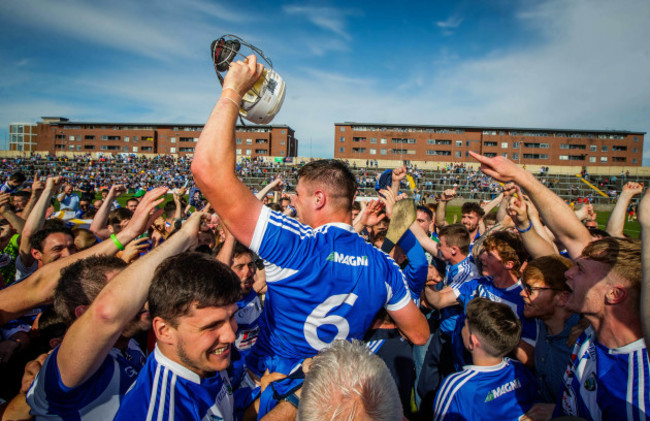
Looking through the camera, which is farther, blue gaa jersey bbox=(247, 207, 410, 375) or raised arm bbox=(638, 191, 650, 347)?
blue gaa jersey bbox=(247, 207, 410, 375)

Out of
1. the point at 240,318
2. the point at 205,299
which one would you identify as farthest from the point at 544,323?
the point at 205,299

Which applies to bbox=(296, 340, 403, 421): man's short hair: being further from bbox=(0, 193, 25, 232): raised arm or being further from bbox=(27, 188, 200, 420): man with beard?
bbox=(0, 193, 25, 232): raised arm

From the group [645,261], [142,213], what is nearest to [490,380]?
[645,261]

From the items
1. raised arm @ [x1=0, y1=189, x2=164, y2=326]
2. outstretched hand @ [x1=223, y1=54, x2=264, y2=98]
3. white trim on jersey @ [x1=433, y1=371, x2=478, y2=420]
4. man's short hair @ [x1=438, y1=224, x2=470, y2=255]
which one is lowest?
white trim on jersey @ [x1=433, y1=371, x2=478, y2=420]

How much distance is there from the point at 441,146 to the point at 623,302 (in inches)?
2895

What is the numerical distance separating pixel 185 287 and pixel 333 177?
3.45 ft

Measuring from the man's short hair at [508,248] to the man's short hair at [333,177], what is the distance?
2.20m

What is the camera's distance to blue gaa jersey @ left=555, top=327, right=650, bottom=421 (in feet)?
5.41

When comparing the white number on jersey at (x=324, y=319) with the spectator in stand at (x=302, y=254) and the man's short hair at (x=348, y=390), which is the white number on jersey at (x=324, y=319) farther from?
the man's short hair at (x=348, y=390)

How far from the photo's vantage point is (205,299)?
5.48 feet

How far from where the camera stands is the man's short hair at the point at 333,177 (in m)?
2.12

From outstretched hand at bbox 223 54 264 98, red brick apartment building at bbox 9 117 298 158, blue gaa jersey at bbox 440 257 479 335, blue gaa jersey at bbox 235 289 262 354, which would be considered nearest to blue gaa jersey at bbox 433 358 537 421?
blue gaa jersey at bbox 440 257 479 335

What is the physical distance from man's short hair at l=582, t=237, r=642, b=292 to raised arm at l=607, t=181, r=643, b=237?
265cm

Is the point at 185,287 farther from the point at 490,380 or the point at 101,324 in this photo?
the point at 490,380
